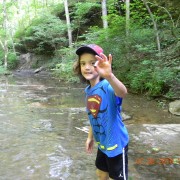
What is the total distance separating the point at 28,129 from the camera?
16.9ft

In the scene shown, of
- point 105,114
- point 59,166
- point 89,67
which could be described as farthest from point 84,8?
point 105,114

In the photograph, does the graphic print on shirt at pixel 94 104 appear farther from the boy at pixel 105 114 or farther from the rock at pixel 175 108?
the rock at pixel 175 108

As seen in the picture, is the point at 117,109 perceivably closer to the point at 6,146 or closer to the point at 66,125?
the point at 6,146

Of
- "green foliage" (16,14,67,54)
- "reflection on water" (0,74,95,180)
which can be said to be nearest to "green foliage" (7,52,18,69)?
"green foliage" (16,14,67,54)

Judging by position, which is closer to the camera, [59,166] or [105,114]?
[105,114]

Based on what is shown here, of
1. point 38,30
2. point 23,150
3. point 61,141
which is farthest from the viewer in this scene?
point 38,30

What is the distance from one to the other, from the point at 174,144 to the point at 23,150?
239 cm

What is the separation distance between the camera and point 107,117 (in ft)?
6.35

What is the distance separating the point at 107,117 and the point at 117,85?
1.17 ft

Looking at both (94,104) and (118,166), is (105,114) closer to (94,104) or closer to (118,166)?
(94,104)

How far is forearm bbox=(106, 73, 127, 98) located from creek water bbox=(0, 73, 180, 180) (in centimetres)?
157

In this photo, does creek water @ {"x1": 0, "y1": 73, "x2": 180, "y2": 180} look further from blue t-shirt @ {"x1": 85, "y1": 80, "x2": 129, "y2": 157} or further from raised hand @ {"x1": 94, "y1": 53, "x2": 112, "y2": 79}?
raised hand @ {"x1": 94, "y1": 53, "x2": 112, "y2": 79}

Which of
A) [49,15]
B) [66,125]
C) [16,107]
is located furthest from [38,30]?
[66,125]

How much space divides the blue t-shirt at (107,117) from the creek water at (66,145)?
114cm
